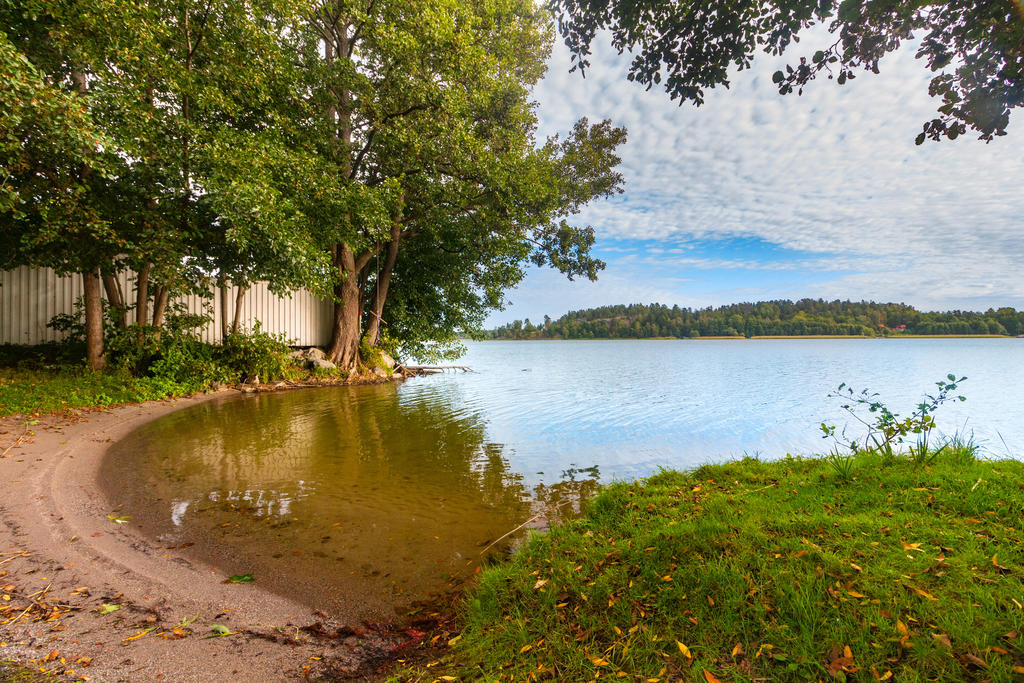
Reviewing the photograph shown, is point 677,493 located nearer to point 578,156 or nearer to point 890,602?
point 890,602

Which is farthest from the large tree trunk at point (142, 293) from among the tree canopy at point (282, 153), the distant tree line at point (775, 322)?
the distant tree line at point (775, 322)

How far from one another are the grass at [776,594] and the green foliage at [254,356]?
13.3 meters

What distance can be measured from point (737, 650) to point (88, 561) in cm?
434

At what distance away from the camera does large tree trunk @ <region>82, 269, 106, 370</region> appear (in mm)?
10137

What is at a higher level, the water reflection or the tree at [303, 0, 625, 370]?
the tree at [303, 0, 625, 370]

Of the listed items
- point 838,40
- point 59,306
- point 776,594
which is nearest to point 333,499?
point 776,594

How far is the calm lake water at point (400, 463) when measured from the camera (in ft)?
12.1

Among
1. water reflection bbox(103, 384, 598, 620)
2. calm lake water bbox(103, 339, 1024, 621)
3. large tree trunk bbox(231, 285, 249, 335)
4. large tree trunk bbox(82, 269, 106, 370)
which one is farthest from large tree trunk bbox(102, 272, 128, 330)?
water reflection bbox(103, 384, 598, 620)

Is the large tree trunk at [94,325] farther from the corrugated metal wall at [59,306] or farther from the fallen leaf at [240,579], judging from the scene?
the fallen leaf at [240,579]

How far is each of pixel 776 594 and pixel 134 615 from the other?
12.1ft

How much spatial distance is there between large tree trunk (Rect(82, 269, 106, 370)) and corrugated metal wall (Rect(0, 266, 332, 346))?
6.26 ft

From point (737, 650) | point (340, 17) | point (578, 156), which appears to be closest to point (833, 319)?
point (578, 156)

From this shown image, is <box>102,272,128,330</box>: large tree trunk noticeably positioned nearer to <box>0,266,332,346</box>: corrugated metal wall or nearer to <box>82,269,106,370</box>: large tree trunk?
<box>0,266,332,346</box>: corrugated metal wall

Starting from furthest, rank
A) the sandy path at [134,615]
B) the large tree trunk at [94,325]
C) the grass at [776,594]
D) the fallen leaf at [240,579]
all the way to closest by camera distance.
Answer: the large tree trunk at [94,325], the fallen leaf at [240,579], the sandy path at [134,615], the grass at [776,594]
